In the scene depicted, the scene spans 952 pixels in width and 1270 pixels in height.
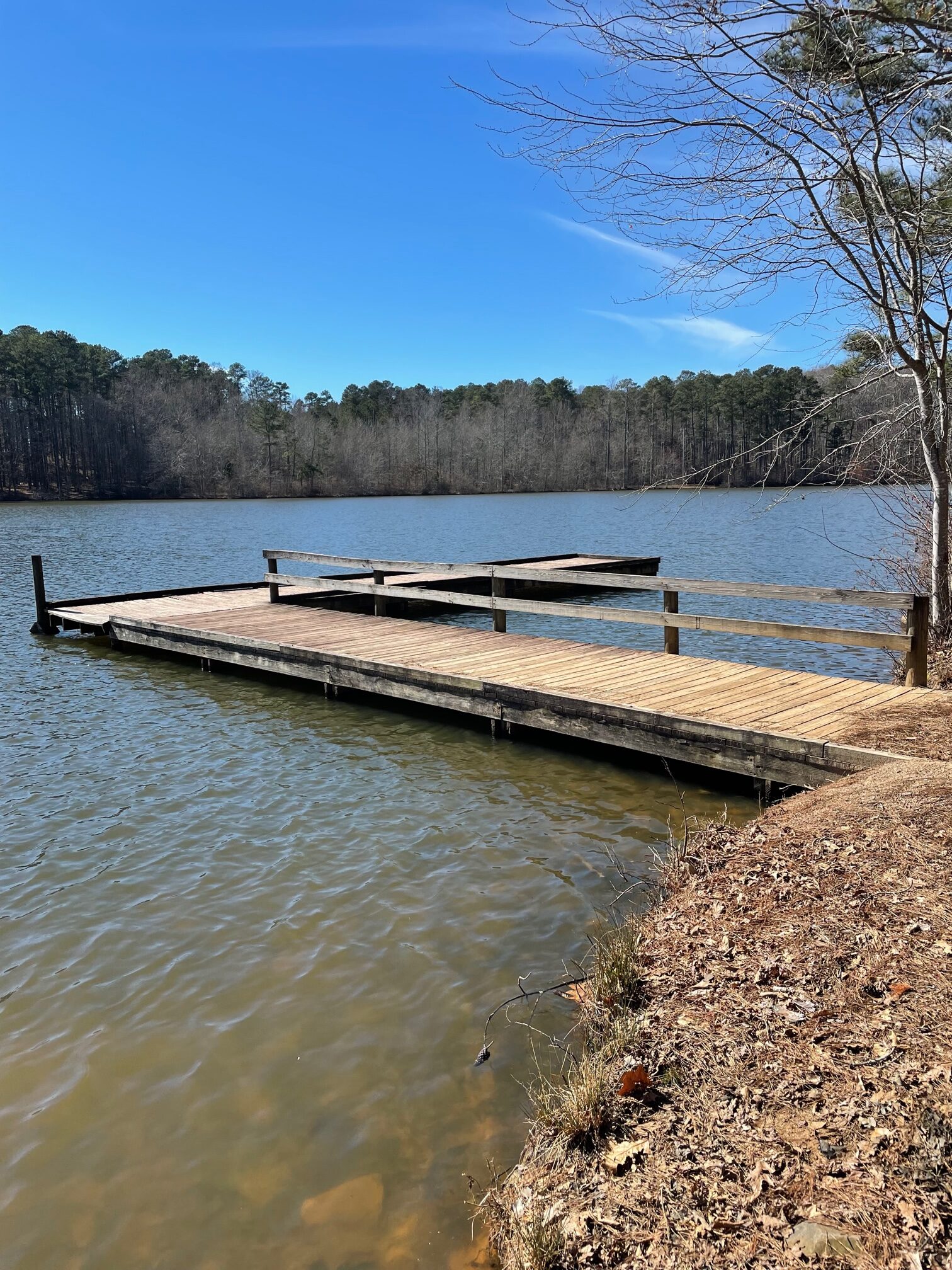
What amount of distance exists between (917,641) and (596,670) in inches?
116

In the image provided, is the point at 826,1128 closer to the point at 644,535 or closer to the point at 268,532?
the point at 644,535

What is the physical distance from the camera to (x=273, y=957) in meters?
4.85

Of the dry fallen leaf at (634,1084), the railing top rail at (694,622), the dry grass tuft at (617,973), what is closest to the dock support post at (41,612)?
the railing top rail at (694,622)

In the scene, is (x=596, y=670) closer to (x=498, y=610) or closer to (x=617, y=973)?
(x=498, y=610)

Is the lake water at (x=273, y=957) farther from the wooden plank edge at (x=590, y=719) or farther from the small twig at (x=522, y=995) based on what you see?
the wooden plank edge at (x=590, y=719)

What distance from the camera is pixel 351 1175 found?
3.29 meters

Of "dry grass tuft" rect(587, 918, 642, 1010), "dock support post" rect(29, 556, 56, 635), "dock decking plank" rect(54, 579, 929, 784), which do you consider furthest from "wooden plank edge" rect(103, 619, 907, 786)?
"dock support post" rect(29, 556, 56, 635)

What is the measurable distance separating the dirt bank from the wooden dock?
87.1 inches

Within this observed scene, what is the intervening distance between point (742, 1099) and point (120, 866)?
4600mm

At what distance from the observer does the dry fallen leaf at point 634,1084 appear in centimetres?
306

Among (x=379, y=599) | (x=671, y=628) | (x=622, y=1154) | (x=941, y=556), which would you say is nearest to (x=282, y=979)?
(x=622, y=1154)

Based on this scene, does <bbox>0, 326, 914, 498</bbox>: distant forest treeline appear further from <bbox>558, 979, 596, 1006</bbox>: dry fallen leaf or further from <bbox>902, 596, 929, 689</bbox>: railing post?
<bbox>558, 979, 596, 1006</bbox>: dry fallen leaf

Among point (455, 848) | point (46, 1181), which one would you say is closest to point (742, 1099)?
point (46, 1181)

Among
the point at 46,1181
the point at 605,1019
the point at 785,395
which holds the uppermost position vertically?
the point at 785,395
